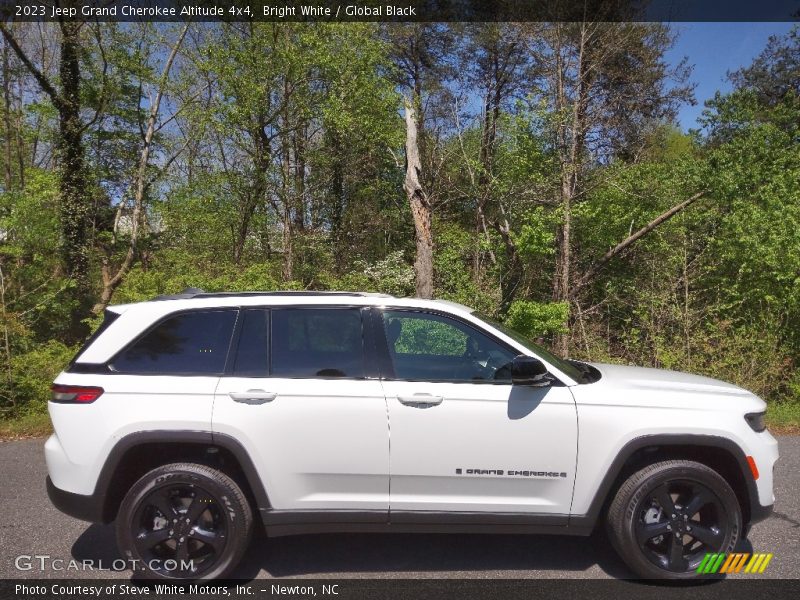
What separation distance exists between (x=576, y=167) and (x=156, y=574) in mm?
12521

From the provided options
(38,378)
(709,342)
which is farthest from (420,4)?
(38,378)

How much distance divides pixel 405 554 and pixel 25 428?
610 cm

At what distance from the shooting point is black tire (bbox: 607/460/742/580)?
340cm

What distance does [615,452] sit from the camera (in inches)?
133

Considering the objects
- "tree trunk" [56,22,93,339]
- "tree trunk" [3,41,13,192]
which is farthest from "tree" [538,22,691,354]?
"tree trunk" [3,41,13,192]

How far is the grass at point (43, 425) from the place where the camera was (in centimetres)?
726

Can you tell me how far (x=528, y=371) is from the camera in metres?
3.39

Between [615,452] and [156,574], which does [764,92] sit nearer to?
[615,452]

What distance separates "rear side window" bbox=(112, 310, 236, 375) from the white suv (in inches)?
2.0

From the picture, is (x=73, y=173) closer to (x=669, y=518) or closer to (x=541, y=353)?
(x=541, y=353)

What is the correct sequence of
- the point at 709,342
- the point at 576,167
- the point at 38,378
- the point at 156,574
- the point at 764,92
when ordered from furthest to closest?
the point at 764,92 < the point at 576,167 < the point at 709,342 < the point at 38,378 < the point at 156,574

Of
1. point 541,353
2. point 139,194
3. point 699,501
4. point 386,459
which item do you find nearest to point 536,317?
point 541,353

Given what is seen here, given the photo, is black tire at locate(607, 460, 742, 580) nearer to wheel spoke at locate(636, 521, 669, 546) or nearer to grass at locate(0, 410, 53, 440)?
wheel spoke at locate(636, 521, 669, 546)

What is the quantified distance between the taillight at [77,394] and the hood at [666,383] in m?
3.14
